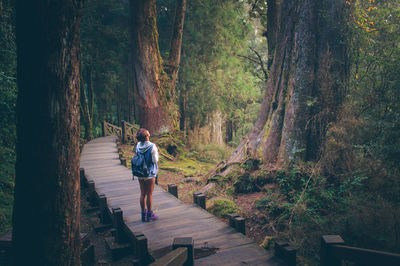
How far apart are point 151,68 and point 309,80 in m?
10.5

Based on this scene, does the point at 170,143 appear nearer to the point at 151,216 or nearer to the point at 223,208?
the point at 223,208

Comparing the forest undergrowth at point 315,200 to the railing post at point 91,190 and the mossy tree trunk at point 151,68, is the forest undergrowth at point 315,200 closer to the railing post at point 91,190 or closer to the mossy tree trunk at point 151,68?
the railing post at point 91,190

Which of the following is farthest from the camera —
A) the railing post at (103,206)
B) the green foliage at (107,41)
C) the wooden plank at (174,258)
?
the green foliage at (107,41)

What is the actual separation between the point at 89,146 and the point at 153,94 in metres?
5.78

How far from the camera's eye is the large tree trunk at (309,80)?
7.36m

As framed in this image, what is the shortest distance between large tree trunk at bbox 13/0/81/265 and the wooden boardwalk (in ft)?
6.25

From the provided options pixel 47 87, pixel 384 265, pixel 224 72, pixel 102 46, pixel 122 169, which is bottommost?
pixel 122 169

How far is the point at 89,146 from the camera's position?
18.8 metres

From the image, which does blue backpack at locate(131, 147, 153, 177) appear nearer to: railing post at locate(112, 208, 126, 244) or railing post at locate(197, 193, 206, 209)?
railing post at locate(112, 208, 126, 244)

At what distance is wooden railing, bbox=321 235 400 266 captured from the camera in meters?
2.63

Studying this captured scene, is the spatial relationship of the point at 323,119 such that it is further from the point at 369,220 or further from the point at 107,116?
the point at 107,116

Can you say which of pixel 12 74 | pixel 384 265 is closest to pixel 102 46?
pixel 12 74

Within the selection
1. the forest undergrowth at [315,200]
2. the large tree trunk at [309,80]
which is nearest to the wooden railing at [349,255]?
the forest undergrowth at [315,200]

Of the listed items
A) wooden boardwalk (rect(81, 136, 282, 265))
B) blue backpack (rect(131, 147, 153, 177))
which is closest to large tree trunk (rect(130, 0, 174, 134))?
wooden boardwalk (rect(81, 136, 282, 265))
